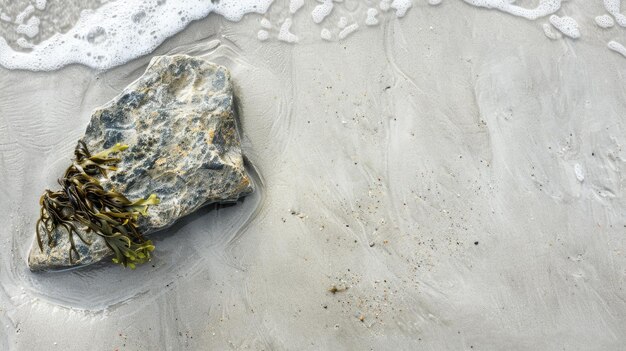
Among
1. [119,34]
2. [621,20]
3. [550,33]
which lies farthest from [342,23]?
[621,20]

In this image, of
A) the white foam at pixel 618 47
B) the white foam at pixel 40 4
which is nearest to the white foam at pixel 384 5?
the white foam at pixel 618 47

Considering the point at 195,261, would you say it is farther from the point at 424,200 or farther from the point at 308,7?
the point at 308,7

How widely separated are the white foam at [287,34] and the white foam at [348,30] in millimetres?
368

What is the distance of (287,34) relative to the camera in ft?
12.6

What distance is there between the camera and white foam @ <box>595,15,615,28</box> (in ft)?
12.7

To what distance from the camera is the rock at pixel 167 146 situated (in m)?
3.32

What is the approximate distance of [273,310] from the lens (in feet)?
11.5

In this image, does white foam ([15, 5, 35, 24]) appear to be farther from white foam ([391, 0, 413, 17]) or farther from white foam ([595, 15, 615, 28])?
white foam ([595, 15, 615, 28])

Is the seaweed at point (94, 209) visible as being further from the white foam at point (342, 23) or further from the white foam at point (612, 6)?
the white foam at point (612, 6)

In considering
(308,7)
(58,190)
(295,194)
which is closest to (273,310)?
(295,194)

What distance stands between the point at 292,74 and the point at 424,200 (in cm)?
145

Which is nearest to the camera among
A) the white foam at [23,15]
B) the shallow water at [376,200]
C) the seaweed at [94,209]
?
the seaweed at [94,209]

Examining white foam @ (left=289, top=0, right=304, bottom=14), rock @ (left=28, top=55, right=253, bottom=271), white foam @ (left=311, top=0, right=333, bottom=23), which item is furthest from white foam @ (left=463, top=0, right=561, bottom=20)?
rock @ (left=28, top=55, right=253, bottom=271)

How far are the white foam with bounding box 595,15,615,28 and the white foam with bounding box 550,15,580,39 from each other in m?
0.19
